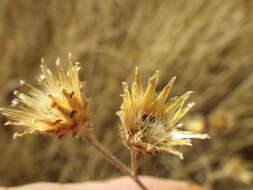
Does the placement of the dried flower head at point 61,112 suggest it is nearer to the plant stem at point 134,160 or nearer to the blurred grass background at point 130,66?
the plant stem at point 134,160

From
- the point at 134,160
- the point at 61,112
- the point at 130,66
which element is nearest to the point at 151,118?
the point at 134,160

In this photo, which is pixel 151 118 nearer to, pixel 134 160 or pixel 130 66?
pixel 134 160

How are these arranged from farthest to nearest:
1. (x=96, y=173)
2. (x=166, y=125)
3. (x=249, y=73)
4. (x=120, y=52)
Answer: (x=249, y=73)
(x=96, y=173)
(x=120, y=52)
(x=166, y=125)

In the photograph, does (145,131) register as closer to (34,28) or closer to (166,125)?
(166,125)

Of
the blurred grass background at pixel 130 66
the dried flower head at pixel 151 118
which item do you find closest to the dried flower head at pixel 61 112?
the dried flower head at pixel 151 118

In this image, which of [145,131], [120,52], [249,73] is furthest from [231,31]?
[145,131]
